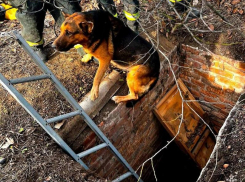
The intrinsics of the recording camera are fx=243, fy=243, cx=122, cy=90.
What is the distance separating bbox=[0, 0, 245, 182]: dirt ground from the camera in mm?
2586

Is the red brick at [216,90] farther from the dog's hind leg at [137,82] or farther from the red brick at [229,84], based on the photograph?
the dog's hind leg at [137,82]

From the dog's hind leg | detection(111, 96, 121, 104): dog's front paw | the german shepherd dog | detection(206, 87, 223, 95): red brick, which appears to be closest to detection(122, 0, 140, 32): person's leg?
the german shepherd dog

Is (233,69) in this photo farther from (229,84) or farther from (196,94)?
(196,94)

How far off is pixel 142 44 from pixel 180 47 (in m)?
1.21

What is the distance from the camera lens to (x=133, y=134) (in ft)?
12.8

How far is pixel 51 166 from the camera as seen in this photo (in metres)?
2.61

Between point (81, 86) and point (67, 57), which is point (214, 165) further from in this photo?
point (67, 57)

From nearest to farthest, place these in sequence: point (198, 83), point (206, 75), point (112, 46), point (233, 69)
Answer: point (112, 46)
point (233, 69)
point (206, 75)
point (198, 83)

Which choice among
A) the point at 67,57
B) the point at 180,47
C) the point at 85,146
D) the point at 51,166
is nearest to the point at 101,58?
the point at 67,57

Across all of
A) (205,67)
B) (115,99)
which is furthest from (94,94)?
(205,67)

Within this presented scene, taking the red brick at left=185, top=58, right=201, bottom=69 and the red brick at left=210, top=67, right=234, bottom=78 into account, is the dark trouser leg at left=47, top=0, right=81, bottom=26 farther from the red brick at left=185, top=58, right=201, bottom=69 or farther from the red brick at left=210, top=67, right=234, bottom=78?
the red brick at left=210, top=67, right=234, bottom=78

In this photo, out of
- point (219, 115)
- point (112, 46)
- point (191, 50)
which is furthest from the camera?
point (219, 115)

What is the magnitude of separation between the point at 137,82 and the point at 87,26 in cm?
101

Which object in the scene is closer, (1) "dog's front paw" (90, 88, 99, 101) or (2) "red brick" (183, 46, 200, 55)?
(1) "dog's front paw" (90, 88, 99, 101)
